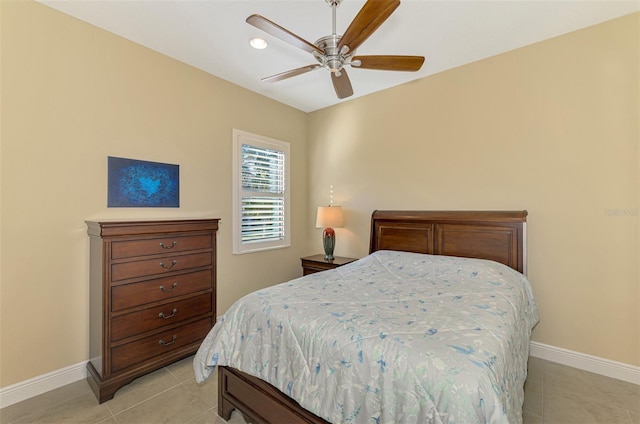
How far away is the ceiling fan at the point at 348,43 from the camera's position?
62.7 inches

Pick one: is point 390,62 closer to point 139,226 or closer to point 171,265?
point 139,226

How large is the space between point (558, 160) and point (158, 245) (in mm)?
3506

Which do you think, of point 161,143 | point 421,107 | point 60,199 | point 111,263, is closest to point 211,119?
point 161,143

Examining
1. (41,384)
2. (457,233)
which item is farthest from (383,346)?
(41,384)

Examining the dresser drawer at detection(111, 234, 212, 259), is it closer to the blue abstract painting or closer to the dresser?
the dresser

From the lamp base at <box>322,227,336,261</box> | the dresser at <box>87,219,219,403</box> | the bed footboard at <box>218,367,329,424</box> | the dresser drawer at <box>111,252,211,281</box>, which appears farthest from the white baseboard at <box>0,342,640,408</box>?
the lamp base at <box>322,227,336,261</box>

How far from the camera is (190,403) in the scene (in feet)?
6.89

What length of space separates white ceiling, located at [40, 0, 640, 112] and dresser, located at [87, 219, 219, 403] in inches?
64.4

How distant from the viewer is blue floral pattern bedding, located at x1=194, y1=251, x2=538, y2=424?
1128mm

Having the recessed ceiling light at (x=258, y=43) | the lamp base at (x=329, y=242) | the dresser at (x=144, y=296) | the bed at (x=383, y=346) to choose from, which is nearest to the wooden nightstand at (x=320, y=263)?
the lamp base at (x=329, y=242)

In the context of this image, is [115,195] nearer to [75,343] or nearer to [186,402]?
[75,343]

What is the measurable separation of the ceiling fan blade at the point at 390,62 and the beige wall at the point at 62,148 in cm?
195

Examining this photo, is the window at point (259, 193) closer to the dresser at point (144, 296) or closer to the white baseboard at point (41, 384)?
the dresser at point (144, 296)

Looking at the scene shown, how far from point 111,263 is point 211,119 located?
1838mm
